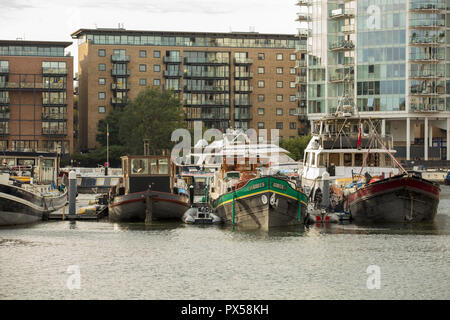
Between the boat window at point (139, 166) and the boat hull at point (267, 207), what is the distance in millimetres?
6203

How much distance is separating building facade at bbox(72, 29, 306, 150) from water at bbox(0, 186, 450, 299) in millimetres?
105318

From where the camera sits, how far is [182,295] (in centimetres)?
2906

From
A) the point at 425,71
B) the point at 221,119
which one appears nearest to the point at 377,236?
the point at 425,71

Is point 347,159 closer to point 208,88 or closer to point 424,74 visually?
point 424,74

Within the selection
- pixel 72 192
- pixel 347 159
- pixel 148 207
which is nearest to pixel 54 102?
pixel 347 159

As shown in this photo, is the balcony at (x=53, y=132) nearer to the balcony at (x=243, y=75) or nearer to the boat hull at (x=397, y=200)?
the balcony at (x=243, y=75)

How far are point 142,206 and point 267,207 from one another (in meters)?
8.89

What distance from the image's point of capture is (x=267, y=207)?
150 feet

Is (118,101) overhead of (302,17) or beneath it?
beneath

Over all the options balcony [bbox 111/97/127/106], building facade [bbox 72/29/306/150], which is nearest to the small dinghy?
building facade [bbox 72/29/306/150]

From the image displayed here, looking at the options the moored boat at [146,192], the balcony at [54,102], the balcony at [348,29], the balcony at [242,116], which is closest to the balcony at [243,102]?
the balcony at [242,116]

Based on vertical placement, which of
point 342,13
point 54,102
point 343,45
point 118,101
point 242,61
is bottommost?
point 54,102

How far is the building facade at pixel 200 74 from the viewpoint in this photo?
153m

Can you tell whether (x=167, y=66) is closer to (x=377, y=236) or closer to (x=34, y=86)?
(x=34, y=86)
